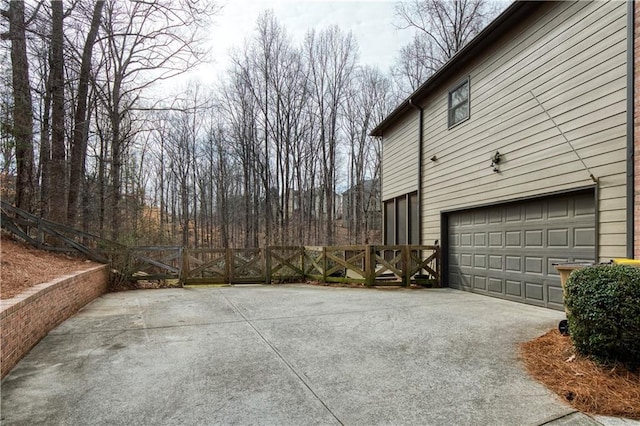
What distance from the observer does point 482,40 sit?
7016 mm

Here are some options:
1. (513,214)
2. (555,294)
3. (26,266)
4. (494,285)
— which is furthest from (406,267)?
(26,266)

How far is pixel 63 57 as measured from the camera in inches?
337

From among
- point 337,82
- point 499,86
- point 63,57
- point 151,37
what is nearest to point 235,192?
point 337,82

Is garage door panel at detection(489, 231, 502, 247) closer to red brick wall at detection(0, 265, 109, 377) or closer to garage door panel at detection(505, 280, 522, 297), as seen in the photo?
garage door panel at detection(505, 280, 522, 297)

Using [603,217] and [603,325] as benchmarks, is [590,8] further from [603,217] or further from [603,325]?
[603,325]

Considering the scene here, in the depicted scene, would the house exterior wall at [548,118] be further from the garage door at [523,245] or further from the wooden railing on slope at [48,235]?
the wooden railing on slope at [48,235]

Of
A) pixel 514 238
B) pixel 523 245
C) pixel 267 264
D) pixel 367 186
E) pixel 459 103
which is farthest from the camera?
pixel 367 186

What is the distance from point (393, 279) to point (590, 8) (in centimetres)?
637

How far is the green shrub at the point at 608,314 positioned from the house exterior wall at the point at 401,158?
6.79 meters

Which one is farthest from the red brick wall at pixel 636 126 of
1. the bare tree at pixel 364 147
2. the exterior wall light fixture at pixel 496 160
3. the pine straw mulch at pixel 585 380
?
the bare tree at pixel 364 147

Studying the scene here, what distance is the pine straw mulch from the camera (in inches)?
95.9

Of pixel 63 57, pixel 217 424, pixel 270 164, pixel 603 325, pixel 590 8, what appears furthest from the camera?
pixel 270 164

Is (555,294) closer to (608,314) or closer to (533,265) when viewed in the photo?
(533,265)

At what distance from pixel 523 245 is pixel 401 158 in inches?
204
